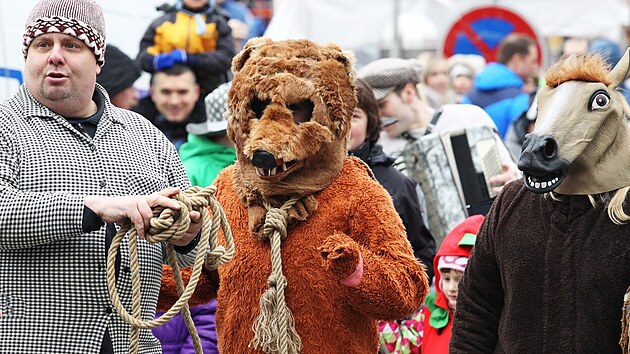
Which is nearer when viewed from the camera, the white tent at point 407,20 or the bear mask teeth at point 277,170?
the bear mask teeth at point 277,170

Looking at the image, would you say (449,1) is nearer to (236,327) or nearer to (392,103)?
(392,103)

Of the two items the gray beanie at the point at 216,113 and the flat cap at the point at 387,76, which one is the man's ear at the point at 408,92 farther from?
the gray beanie at the point at 216,113

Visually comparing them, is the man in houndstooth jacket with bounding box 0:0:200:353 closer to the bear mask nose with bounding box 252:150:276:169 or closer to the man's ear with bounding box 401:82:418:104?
the bear mask nose with bounding box 252:150:276:169

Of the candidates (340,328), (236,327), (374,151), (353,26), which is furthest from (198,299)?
(353,26)

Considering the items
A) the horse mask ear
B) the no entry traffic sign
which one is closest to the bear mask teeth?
the horse mask ear

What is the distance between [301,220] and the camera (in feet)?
15.1

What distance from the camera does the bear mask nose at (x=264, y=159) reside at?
4.46 metres

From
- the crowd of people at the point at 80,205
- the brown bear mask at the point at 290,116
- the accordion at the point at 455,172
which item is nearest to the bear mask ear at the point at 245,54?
the brown bear mask at the point at 290,116

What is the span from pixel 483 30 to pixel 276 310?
27.8ft

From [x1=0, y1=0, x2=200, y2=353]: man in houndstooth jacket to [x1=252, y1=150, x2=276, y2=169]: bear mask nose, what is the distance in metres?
0.34

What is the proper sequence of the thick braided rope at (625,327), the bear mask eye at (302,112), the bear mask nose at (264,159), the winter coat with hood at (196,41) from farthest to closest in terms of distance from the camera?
the winter coat with hood at (196,41), the bear mask eye at (302,112), the bear mask nose at (264,159), the thick braided rope at (625,327)

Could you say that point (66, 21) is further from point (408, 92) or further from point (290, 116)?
point (408, 92)

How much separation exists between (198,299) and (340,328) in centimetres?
60

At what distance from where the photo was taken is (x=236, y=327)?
4.64 meters
